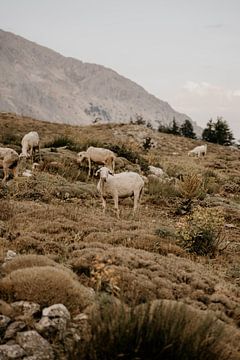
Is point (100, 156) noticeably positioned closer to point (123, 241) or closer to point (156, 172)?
point (156, 172)

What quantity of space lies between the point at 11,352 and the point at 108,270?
1.73m

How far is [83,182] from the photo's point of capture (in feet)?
56.3

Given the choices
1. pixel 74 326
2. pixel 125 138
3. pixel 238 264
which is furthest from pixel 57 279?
pixel 125 138

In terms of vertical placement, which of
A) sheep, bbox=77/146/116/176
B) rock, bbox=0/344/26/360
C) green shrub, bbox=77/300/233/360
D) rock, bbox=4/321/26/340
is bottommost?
rock, bbox=0/344/26/360

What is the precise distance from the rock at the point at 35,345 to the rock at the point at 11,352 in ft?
0.24

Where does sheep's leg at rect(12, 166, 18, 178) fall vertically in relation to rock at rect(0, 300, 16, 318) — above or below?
above

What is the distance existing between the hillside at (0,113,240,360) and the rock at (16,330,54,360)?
19mm

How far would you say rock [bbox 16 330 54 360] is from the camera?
15.1 feet

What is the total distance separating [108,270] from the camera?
19.4ft

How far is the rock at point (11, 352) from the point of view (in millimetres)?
4466

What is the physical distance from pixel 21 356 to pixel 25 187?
930 cm

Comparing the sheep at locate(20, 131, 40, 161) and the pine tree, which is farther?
the pine tree

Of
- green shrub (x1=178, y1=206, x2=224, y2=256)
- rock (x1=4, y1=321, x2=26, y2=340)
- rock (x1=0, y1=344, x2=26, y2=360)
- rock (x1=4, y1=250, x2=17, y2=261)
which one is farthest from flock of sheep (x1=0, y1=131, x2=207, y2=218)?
rock (x1=0, y1=344, x2=26, y2=360)

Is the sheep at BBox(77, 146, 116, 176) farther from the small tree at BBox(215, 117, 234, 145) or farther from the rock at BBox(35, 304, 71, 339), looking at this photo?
the small tree at BBox(215, 117, 234, 145)
